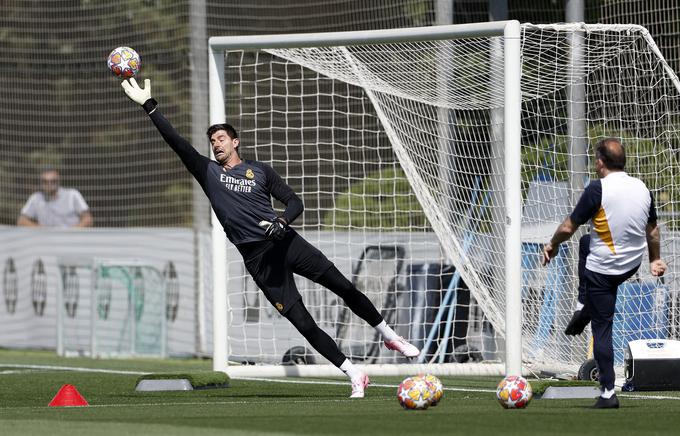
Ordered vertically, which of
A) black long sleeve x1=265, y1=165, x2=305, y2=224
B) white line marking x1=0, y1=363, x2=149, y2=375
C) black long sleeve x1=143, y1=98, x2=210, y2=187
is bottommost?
white line marking x1=0, y1=363, x2=149, y2=375

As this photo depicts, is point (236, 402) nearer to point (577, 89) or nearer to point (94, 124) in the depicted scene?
point (577, 89)

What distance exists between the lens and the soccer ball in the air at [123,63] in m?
11.4

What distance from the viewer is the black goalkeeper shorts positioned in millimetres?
11133

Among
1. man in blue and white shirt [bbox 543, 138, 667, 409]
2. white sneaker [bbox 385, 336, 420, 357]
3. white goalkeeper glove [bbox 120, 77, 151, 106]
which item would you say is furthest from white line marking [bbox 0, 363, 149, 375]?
man in blue and white shirt [bbox 543, 138, 667, 409]

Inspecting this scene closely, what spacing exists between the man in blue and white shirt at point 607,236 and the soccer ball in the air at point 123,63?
3777mm

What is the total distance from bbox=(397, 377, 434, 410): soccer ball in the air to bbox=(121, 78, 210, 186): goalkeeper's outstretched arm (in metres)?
2.85

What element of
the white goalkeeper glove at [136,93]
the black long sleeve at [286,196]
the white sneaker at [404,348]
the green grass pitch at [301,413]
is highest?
the white goalkeeper glove at [136,93]

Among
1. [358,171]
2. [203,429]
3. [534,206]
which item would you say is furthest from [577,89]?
[203,429]

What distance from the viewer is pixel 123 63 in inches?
449

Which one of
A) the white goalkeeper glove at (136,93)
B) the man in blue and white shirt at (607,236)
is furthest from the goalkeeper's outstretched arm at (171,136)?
the man in blue and white shirt at (607,236)

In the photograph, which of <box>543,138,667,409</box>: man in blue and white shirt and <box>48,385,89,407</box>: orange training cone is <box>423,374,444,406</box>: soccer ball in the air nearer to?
<box>543,138,667,409</box>: man in blue and white shirt

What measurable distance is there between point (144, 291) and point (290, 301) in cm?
718

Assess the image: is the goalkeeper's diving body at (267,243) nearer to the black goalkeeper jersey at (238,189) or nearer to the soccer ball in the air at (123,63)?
the black goalkeeper jersey at (238,189)

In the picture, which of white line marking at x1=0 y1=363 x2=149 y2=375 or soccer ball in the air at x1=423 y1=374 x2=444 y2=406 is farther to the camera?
white line marking at x1=0 y1=363 x2=149 y2=375
